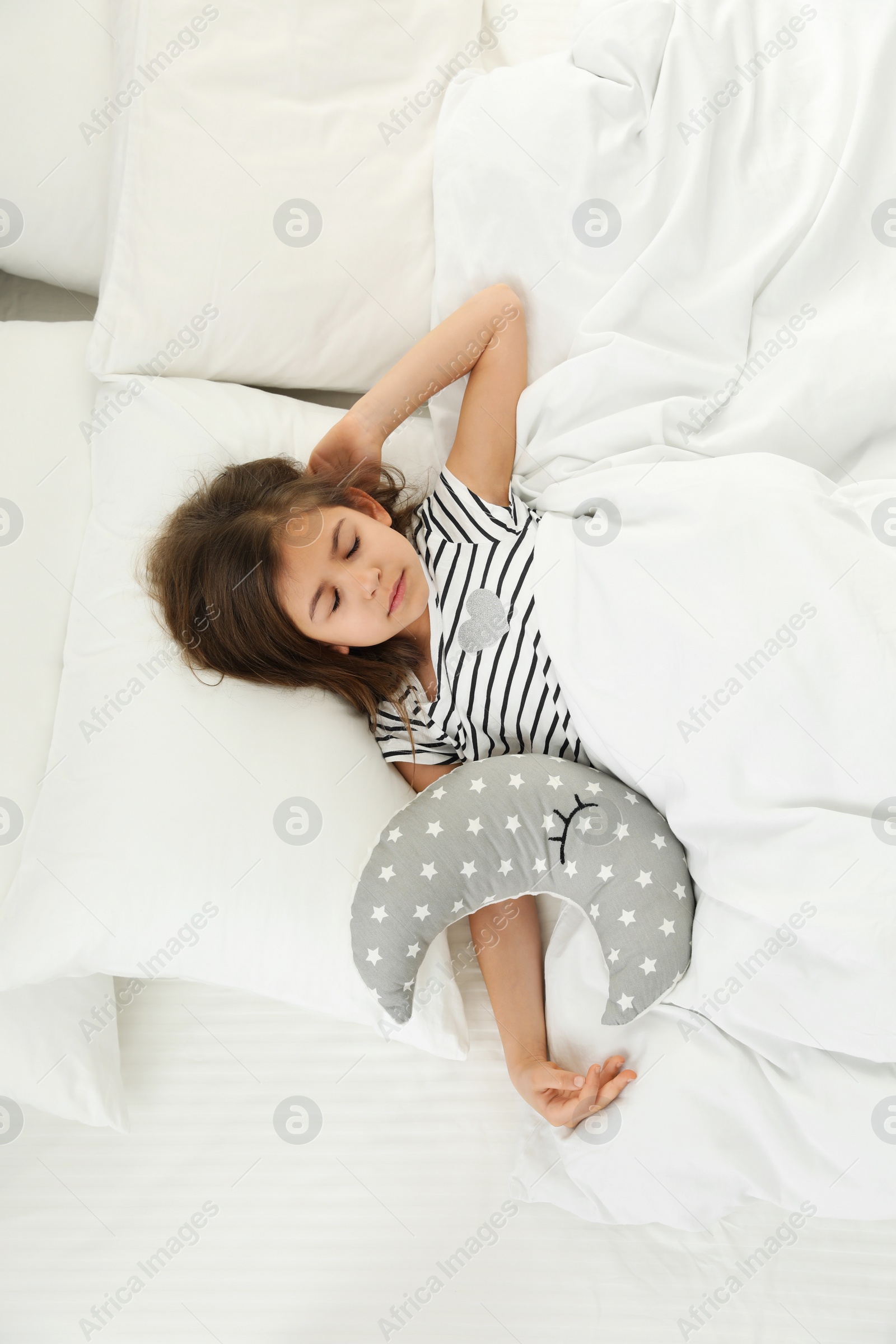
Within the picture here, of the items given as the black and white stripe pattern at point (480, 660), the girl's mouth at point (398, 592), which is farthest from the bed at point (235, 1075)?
the girl's mouth at point (398, 592)

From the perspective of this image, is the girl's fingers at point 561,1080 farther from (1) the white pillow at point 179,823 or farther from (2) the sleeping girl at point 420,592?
(1) the white pillow at point 179,823

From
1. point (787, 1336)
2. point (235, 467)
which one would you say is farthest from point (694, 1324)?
point (235, 467)

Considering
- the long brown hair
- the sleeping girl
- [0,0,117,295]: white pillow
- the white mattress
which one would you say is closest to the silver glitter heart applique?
the sleeping girl

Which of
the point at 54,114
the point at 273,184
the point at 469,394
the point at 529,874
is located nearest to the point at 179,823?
the point at 529,874

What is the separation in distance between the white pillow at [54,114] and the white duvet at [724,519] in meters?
0.49

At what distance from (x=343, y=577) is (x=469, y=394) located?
36 centimetres

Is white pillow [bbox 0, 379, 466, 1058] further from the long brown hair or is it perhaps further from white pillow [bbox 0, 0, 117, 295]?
white pillow [bbox 0, 0, 117, 295]

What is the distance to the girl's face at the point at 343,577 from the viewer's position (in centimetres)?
106

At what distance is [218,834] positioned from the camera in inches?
39.5

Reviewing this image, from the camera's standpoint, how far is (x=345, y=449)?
118 centimetres

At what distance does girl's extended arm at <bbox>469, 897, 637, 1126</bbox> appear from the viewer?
1.00 m

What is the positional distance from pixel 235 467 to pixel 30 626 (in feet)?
1.09

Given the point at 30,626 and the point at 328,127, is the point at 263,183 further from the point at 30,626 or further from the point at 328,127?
the point at 30,626

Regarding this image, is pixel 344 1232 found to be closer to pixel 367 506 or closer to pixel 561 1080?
pixel 561 1080
